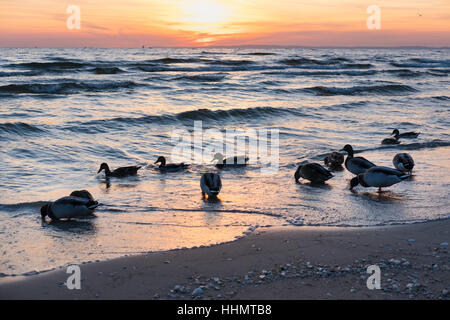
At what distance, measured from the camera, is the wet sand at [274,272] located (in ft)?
15.9

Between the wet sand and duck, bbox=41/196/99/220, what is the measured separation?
191 centimetres

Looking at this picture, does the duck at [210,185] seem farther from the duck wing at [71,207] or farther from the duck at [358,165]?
the duck at [358,165]

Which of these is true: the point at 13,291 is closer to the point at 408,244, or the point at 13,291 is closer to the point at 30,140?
the point at 408,244

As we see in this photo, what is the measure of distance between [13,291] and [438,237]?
16.7 ft

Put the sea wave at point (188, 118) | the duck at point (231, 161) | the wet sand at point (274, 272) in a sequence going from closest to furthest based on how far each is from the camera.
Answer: the wet sand at point (274, 272) < the duck at point (231, 161) < the sea wave at point (188, 118)

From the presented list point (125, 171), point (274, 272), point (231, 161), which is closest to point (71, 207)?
point (125, 171)

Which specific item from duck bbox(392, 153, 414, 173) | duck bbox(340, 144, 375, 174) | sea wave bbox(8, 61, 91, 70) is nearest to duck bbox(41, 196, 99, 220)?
duck bbox(340, 144, 375, 174)

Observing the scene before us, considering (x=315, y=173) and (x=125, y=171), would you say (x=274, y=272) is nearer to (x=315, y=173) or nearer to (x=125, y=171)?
(x=315, y=173)

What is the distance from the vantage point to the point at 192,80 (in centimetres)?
3531

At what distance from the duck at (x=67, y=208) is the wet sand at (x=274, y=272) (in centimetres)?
191

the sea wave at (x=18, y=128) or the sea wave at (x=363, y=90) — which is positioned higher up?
the sea wave at (x=363, y=90)

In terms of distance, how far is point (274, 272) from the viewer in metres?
5.31

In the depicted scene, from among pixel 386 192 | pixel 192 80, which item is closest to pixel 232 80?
pixel 192 80

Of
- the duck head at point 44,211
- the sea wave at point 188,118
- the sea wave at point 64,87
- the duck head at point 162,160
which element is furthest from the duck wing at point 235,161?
the sea wave at point 64,87
